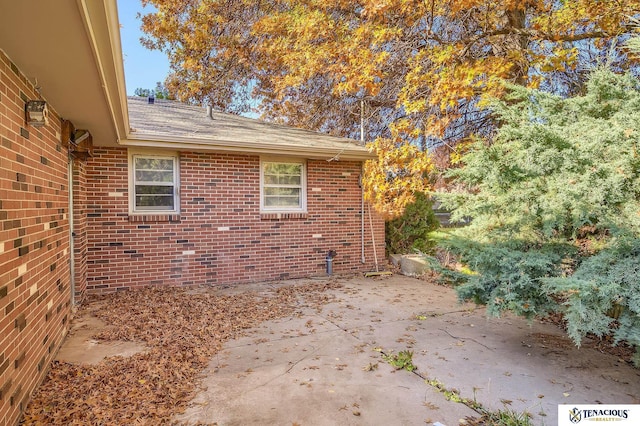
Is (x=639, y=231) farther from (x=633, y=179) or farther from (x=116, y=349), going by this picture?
(x=116, y=349)

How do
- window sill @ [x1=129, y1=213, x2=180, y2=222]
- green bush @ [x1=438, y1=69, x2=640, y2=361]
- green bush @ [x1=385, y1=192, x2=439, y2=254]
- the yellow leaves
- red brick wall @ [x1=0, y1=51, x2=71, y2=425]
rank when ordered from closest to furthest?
red brick wall @ [x1=0, y1=51, x2=71, y2=425] < green bush @ [x1=438, y1=69, x2=640, y2=361] < window sill @ [x1=129, y1=213, x2=180, y2=222] < the yellow leaves < green bush @ [x1=385, y1=192, x2=439, y2=254]

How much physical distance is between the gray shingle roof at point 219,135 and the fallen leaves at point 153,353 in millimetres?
2664

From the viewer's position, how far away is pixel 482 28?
802cm

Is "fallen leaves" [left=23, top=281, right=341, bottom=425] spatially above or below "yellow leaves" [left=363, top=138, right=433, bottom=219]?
below

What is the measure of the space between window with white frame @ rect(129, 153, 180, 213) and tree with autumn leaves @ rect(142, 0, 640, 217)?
3.87m

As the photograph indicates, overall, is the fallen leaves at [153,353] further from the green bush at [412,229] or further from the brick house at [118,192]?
the green bush at [412,229]

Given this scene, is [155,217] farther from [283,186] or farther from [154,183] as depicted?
[283,186]

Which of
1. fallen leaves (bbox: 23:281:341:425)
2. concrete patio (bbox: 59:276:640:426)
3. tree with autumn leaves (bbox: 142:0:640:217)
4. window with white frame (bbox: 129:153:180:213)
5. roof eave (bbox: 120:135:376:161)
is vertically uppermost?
tree with autumn leaves (bbox: 142:0:640:217)

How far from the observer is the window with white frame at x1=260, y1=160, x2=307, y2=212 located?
8.12 meters

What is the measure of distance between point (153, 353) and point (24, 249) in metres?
1.64

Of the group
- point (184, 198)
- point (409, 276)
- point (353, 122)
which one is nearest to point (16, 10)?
point (184, 198)

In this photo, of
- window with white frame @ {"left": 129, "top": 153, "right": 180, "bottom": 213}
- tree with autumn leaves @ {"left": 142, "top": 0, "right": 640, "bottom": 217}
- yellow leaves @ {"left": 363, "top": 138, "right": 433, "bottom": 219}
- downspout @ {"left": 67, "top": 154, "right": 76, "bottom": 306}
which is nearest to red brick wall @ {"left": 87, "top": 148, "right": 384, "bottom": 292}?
window with white frame @ {"left": 129, "top": 153, "right": 180, "bottom": 213}

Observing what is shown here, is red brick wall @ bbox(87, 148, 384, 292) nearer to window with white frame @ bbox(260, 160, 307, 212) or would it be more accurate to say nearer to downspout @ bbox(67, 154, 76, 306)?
window with white frame @ bbox(260, 160, 307, 212)

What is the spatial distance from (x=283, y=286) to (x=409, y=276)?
2977 mm
